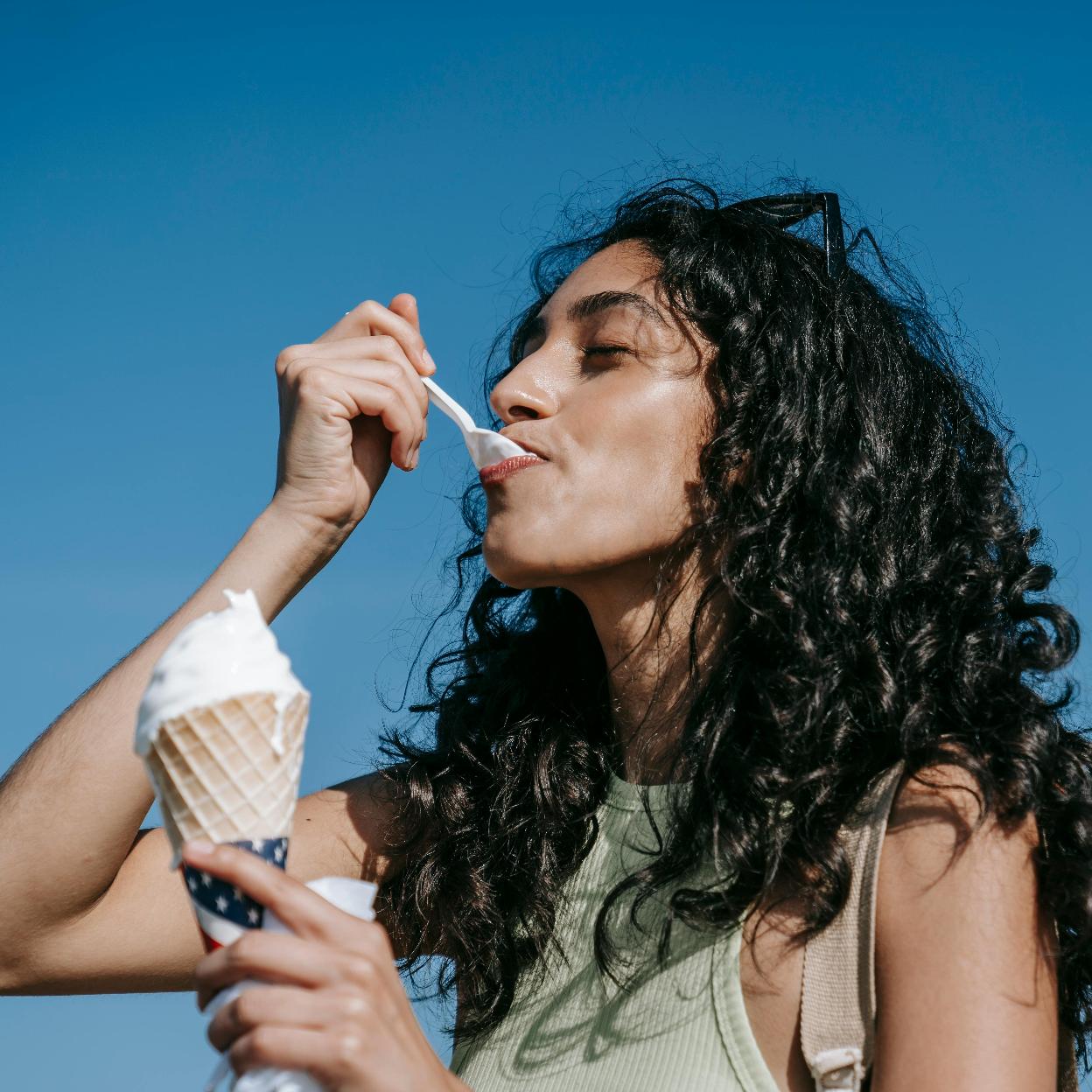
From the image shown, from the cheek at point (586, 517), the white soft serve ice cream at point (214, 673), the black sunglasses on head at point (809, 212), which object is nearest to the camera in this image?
the white soft serve ice cream at point (214, 673)

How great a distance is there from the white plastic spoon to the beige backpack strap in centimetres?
113

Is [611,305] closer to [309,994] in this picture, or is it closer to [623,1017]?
[623,1017]

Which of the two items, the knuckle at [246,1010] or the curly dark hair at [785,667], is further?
Result: the curly dark hair at [785,667]

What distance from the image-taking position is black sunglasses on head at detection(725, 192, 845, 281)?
3217 millimetres

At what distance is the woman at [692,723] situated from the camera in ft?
6.83

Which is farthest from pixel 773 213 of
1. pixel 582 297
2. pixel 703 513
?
pixel 703 513

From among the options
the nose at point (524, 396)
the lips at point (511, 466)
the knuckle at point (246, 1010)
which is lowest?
the knuckle at point (246, 1010)

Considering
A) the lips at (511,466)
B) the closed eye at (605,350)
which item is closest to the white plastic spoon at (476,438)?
the lips at (511,466)

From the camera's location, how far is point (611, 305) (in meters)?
2.84

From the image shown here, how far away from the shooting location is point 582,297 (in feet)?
9.53

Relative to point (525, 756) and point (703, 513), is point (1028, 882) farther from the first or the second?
point (525, 756)

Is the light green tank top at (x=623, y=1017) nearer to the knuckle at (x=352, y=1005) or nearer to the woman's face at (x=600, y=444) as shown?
the woman's face at (x=600, y=444)

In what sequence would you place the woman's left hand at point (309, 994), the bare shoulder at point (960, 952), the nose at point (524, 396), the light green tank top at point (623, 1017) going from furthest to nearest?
the nose at point (524, 396)
the light green tank top at point (623, 1017)
the bare shoulder at point (960, 952)
the woman's left hand at point (309, 994)

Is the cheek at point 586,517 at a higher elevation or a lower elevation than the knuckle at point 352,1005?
higher
